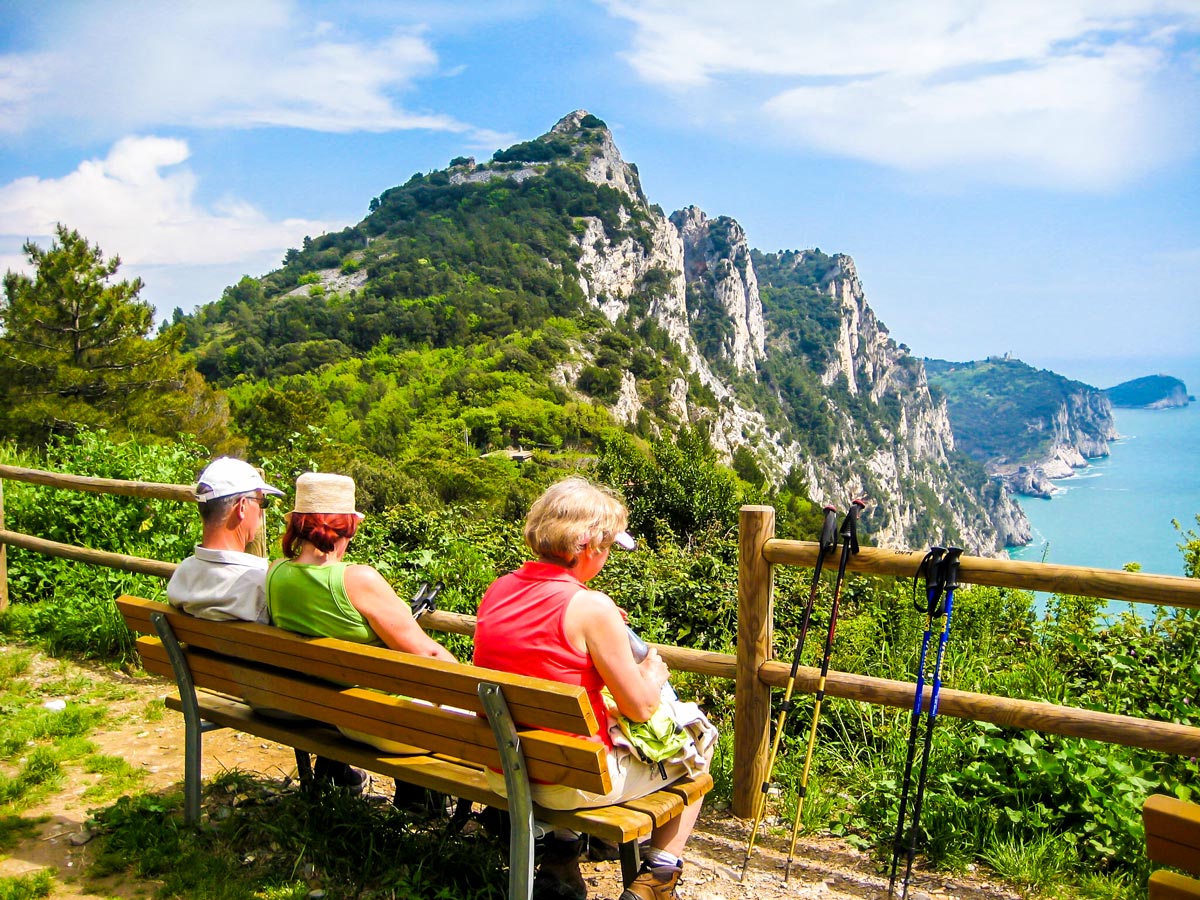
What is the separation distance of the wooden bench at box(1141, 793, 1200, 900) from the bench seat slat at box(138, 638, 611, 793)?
115cm

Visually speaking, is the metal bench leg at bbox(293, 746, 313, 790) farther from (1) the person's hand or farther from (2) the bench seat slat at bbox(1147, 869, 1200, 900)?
→ (2) the bench seat slat at bbox(1147, 869, 1200, 900)

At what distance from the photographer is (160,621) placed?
307 cm

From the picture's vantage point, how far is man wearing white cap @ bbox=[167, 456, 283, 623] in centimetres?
295

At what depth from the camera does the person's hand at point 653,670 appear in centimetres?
258

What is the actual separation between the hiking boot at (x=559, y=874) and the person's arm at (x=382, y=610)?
649mm

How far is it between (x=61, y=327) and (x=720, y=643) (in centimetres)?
2768

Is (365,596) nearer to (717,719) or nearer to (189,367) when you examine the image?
(717,719)

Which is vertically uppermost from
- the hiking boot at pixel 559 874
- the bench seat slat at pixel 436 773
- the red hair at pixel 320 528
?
the red hair at pixel 320 528

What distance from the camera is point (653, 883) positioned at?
2580mm

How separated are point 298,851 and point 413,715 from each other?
34.1 inches

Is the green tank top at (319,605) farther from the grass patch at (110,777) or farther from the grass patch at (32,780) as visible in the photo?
the grass patch at (32,780)

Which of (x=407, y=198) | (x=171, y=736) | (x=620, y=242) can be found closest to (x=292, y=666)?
(x=171, y=736)

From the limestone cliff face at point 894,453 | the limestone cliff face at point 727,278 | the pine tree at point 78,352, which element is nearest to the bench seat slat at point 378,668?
the pine tree at point 78,352

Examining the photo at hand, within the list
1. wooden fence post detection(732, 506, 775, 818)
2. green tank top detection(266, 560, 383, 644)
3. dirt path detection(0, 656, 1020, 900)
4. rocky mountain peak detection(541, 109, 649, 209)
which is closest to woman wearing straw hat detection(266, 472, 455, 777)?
green tank top detection(266, 560, 383, 644)
